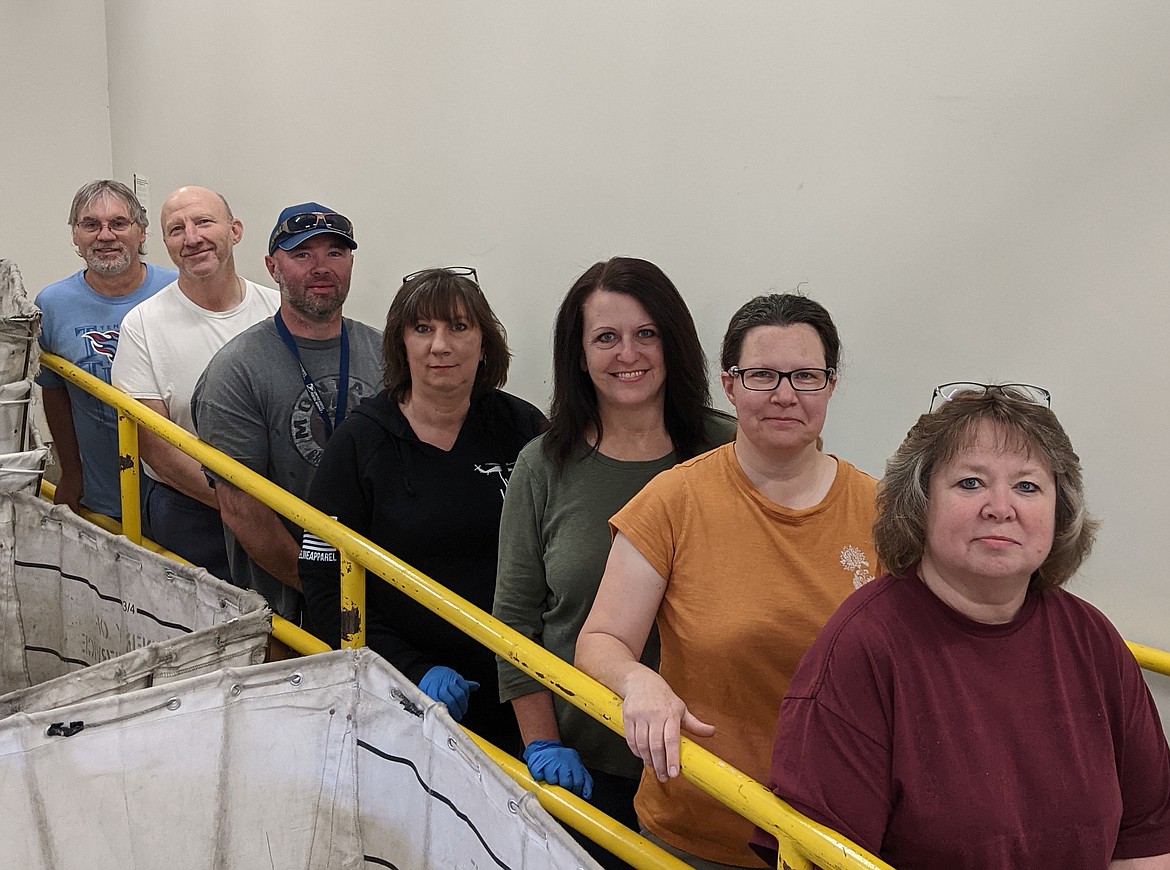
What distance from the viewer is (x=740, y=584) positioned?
1475mm

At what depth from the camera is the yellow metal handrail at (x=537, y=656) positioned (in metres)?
1.11

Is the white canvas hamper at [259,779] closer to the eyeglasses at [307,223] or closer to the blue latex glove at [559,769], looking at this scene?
the blue latex glove at [559,769]

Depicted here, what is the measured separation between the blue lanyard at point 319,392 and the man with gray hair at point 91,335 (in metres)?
0.77

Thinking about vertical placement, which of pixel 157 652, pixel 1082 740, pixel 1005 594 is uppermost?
pixel 1005 594

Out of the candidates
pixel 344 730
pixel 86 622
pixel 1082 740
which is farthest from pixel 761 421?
pixel 86 622

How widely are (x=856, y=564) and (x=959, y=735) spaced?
0.37 m

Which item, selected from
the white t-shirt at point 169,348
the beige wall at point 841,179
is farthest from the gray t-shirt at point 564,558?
the white t-shirt at point 169,348

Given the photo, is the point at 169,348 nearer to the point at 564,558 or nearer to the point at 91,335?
the point at 91,335

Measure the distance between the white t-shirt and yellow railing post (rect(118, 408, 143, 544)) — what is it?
0.89 feet

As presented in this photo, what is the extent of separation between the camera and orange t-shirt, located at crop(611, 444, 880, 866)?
4.81 ft

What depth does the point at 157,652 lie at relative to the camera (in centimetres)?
168

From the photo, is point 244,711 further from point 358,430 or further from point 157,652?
point 358,430

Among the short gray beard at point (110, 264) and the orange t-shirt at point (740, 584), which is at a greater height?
the short gray beard at point (110, 264)

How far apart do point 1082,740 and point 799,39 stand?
148 cm
